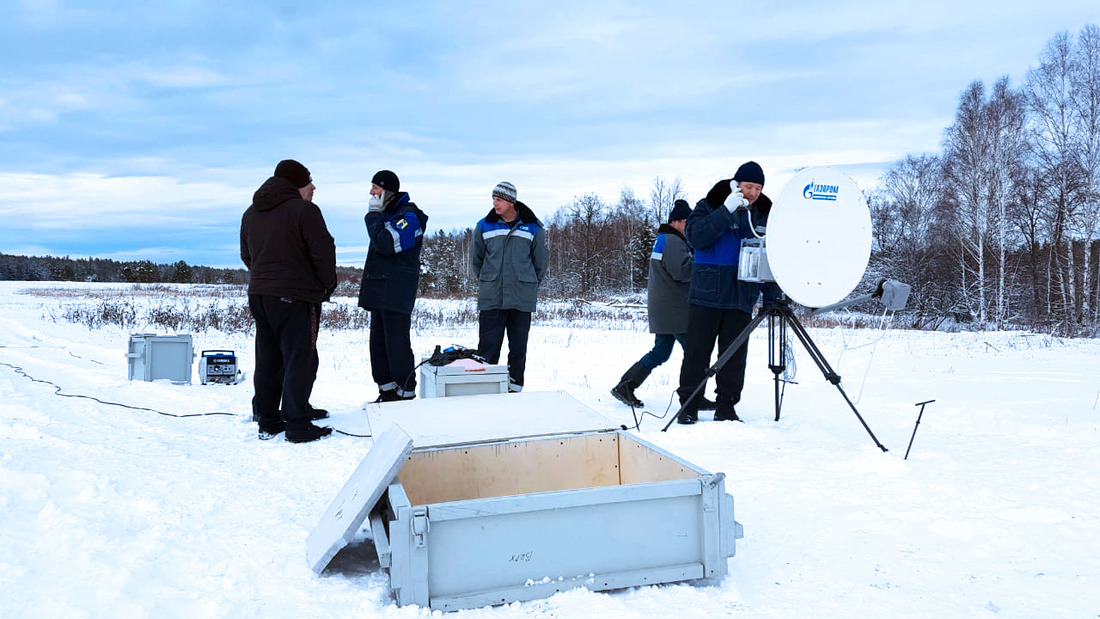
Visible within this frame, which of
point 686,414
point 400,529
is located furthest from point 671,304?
point 400,529

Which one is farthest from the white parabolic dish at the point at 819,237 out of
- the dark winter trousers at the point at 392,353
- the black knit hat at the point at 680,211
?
the dark winter trousers at the point at 392,353

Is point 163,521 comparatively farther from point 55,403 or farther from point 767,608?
point 55,403

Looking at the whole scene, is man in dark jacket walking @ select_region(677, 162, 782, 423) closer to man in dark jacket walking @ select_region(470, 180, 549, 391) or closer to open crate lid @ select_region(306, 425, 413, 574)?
man in dark jacket walking @ select_region(470, 180, 549, 391)

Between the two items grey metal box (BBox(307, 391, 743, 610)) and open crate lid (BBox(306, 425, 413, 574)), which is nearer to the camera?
grey metal box (BBox(307, 391, 743, 610))

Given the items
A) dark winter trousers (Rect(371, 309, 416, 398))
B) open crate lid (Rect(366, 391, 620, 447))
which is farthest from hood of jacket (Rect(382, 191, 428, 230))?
open crate lid (Rect(366, 391, 620, 447))

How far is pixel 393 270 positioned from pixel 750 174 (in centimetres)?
271

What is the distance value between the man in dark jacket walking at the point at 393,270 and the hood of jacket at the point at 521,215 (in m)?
0.55

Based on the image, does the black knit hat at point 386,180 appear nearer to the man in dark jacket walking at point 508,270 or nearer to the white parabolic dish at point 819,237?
the man in dark jacket walking at point 508,270

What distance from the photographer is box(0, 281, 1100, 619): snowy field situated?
2484 mm

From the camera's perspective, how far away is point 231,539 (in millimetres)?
3070

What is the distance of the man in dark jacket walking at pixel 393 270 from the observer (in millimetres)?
5797

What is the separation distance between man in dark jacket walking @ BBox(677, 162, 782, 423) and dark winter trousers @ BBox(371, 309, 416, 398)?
2137 mm

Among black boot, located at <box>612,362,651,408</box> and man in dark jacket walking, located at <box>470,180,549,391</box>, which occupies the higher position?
man in dark jacket walking, located at <box>470,180,549,391</box>

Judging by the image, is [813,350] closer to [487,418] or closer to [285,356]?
[487,418]
